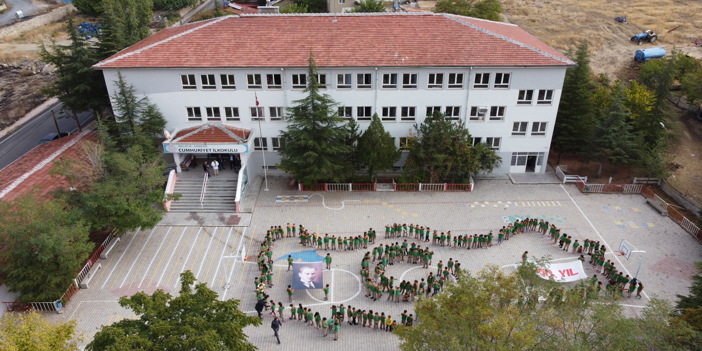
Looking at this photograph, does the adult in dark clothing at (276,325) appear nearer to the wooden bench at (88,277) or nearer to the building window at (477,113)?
the wooden bench at (88,277)

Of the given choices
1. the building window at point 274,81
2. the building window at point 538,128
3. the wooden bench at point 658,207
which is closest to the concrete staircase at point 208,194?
the building window at point 274,81

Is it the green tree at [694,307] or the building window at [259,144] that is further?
the building window at [259,144]

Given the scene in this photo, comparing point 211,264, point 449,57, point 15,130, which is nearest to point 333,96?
point 449,57

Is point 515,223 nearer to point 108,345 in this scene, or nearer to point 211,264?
point 211,264

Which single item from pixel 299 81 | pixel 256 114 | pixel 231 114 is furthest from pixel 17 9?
pixel 299 81

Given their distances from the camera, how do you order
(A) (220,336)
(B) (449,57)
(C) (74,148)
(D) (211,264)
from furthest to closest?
1. (C) (74,148)
2. (B) (449,57)
3. (D) (211,264)
4. (A) (220,336)

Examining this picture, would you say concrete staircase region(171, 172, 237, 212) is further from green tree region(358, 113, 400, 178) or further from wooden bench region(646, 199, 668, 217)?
wooden bench region(646, 199, 668, 217)
